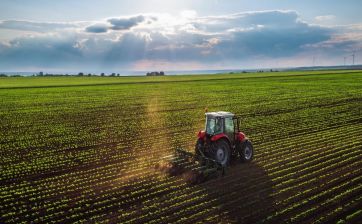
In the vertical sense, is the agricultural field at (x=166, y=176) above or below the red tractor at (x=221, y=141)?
below

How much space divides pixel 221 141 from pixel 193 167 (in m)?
1.51

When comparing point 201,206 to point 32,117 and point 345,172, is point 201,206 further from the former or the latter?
point 32,117

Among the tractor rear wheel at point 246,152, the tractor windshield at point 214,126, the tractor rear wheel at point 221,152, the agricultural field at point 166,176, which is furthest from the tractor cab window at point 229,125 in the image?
the agricultural field at point 166,176

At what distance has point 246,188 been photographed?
12625 millimetres

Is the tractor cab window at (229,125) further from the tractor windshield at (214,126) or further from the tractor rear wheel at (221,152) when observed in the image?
the tractor rear wheel at (221,152)

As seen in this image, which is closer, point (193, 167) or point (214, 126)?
point (193, 167)

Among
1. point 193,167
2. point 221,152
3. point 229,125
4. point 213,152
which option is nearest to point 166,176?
point 193,167

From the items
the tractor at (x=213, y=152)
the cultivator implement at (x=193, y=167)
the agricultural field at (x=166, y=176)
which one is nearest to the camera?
the agricultural field at (x=166, y=176)

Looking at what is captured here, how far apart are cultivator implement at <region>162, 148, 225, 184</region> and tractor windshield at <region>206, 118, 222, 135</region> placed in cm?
92

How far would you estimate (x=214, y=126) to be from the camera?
14.5 m

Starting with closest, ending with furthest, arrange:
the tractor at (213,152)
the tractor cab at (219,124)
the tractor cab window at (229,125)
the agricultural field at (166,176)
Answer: the agricultural field at (166,176) < the tractor at (213,152) < the tractor cab at (219,124) < the tractor cab window at (229,125)

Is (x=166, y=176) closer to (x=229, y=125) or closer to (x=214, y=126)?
(x=214, y=126)

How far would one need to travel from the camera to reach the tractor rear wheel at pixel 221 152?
14117mm

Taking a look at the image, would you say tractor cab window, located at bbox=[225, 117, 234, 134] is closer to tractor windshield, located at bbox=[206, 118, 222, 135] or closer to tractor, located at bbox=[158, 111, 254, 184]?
tractor, located at bbox=[158, 111, 254, 184]
